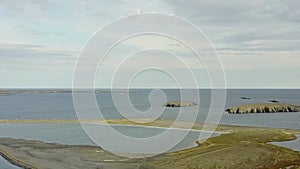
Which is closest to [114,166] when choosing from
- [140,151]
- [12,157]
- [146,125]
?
[140,151]

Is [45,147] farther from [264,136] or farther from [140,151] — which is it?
[264,136]

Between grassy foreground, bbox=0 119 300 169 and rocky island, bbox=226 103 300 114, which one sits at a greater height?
rocky island, bbox=226 103 300 114

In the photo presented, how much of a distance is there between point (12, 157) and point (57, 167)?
9.56m

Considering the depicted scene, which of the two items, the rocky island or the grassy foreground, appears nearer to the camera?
the grassy foreground

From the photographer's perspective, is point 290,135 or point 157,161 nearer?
point 157,161

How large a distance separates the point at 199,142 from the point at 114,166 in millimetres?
17648

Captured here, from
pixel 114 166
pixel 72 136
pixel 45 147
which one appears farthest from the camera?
pixel 72 136

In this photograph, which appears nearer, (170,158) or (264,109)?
(170,158)

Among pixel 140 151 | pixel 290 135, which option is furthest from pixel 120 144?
pixel 290 135

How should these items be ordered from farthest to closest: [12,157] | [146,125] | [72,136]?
[146,125], [72,136], [12,157]

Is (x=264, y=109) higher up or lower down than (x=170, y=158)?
higher up

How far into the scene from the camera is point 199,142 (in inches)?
2044

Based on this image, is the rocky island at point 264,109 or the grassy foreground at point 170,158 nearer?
the grassy foreground at point 170,158

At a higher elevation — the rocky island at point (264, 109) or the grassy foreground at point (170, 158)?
the rocky island at point (264, 109)
